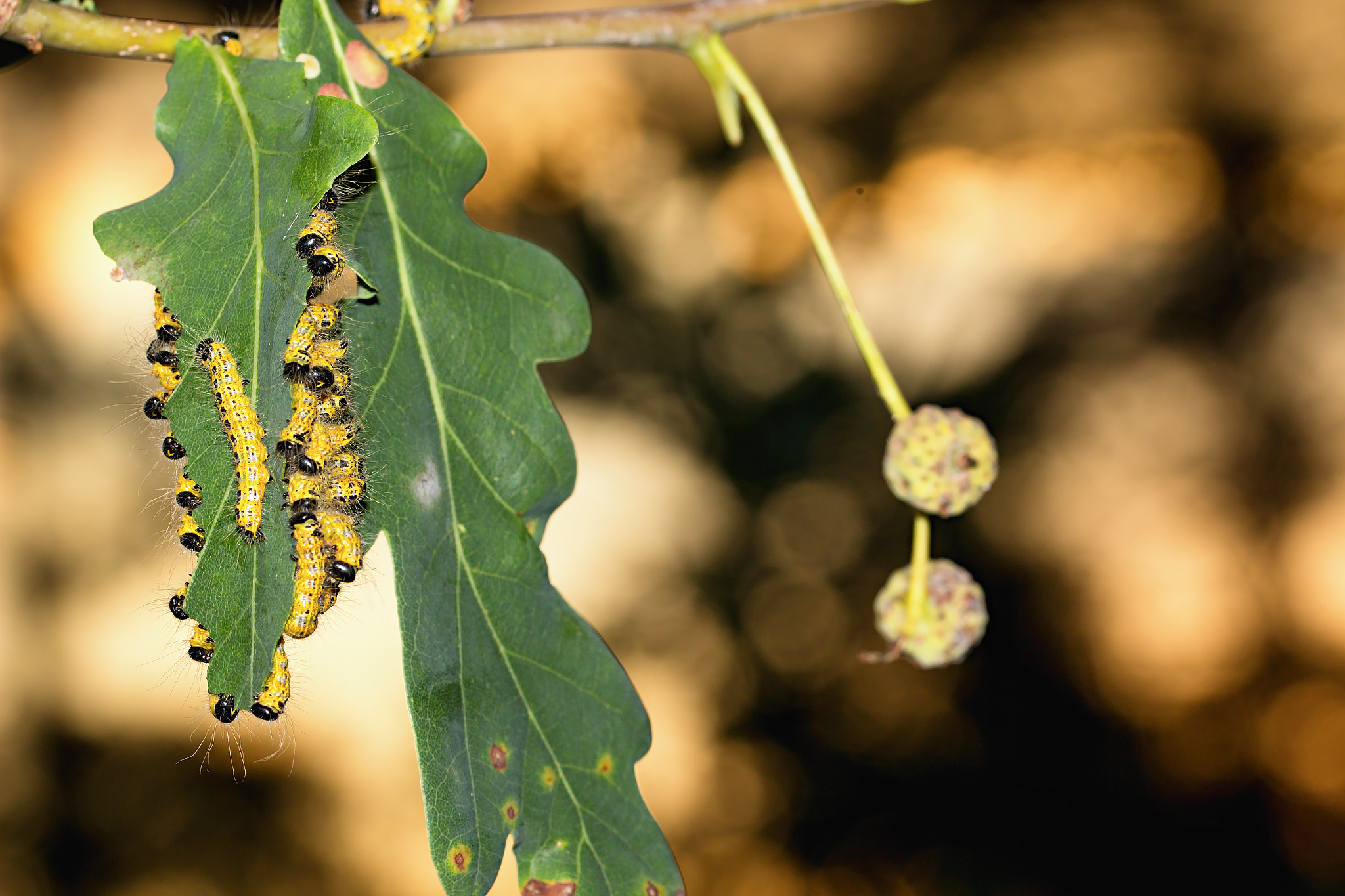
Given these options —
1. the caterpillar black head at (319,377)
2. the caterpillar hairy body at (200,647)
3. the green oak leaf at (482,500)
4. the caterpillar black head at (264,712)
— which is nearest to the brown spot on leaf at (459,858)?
the green oak leaf at (482,500)

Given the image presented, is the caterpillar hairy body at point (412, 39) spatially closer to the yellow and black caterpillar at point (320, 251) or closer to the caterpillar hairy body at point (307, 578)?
the yellow and black caterpillar at point (320, 251)

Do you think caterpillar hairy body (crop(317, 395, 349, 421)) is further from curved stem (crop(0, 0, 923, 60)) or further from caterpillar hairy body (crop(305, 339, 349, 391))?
curved stem (crop(0, 0, 923, 60))

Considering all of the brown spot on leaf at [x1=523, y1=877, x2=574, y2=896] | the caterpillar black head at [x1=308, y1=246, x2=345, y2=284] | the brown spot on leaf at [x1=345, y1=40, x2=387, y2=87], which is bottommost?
the brown spot on leaf at [x1=523, y1=877, x2=574, y2=896]

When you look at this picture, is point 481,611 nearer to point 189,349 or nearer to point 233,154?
point 189,349

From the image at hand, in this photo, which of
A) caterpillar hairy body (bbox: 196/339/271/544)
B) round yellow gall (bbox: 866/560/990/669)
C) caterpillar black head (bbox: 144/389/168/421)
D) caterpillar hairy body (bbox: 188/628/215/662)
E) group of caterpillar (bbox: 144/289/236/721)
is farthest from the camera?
round yellow gall (bbox: 866/560/990/669)

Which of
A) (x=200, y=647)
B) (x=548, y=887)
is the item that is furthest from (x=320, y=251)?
(x=548, y=887)

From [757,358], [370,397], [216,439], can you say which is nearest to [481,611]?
[370,397]

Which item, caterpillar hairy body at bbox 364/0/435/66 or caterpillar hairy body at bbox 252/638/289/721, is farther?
caterpillar hairy body at bbox 364/0/435/66

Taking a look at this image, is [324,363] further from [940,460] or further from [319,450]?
[940,460]

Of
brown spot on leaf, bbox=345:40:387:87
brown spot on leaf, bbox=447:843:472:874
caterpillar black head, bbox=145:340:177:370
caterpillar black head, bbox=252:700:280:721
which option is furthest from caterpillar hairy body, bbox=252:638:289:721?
brown spot on leaf, bbox=345:40:387:87
